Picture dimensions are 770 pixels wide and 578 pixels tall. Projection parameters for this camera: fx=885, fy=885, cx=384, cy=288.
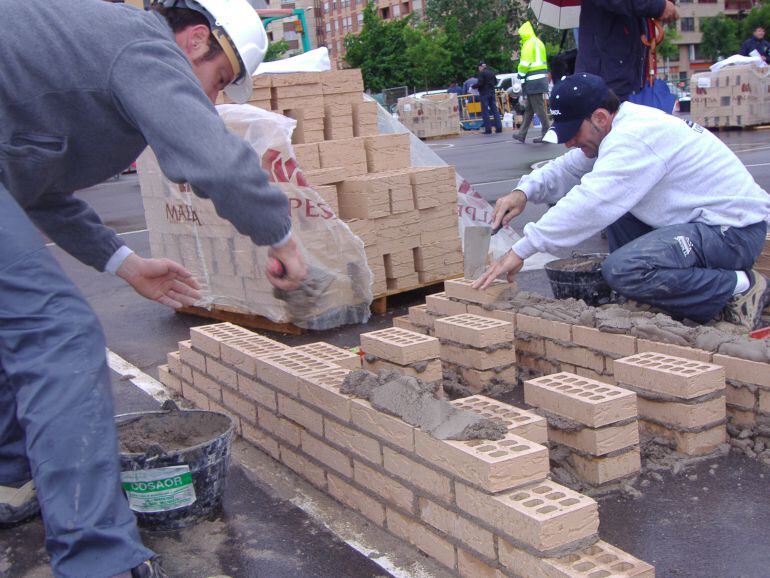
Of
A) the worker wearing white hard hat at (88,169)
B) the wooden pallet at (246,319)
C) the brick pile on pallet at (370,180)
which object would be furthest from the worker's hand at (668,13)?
the worker wearing white hard hat at (88,169)

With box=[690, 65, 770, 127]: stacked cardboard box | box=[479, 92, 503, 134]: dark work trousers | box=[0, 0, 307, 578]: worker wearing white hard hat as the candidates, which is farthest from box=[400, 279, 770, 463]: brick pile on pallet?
box=[479, 92, 503, 134]: dark work trousers

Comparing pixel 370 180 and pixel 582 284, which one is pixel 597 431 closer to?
pixel 582 284

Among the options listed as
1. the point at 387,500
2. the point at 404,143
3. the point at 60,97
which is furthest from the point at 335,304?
the point at 60,97

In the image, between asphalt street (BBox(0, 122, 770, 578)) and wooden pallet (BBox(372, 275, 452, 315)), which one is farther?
wooden pallet (BBox(372, 275, 452, 315))

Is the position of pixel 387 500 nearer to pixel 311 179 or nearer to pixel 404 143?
pixel 311 179

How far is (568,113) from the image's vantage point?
181 inches

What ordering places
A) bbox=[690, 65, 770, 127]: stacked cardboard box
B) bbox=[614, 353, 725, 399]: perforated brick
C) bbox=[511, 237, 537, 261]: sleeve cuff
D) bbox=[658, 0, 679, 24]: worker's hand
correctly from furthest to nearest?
1. bbox=[690, 65, 770, 127]: stacked cardboard box
2. bbox=[658, 0, 679, 24]: worker's hand
3. bbox=[511, 237, 537, 261]: sleeve cuff
4. bbox=[614, 353, 725, 399]: perforated brick

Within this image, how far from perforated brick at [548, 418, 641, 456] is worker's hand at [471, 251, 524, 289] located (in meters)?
1.29

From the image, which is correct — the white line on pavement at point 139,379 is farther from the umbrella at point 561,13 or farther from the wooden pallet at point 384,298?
the umbrella at point 561,13

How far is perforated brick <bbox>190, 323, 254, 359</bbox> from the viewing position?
4.38m

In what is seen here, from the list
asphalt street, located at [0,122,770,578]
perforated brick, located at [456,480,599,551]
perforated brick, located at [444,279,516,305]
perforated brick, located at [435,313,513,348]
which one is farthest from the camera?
perforated brick, located at [444,279,516,305]

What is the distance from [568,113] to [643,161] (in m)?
0.50

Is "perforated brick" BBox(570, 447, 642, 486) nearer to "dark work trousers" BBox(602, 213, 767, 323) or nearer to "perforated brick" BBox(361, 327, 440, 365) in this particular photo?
"perforated brick" BBox(361, 327, 440, 365)

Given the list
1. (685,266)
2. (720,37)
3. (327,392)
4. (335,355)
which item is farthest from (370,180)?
(720,37)
